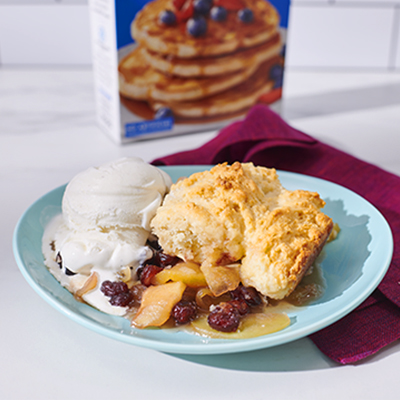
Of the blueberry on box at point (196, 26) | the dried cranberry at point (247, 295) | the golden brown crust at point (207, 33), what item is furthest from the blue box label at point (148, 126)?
the dried cranberry at point (247, 295)

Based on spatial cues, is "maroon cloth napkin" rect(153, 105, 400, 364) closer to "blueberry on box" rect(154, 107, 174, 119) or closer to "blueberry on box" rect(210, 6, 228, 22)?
"blueberry on box" rect(154, 107, 174, 119)

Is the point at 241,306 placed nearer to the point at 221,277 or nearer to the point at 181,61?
the point at 221,277

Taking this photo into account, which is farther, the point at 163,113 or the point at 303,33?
the point at 303,33

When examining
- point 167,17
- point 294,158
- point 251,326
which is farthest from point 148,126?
point 251,326

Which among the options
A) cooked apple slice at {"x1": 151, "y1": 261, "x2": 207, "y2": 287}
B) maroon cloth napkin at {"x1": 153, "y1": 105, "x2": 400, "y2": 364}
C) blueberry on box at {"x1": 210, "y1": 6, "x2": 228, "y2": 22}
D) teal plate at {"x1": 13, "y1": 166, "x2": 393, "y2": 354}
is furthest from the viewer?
blueberry on box at {"x1": 210, "y1": 6, "x2": 228, "y2": 22}

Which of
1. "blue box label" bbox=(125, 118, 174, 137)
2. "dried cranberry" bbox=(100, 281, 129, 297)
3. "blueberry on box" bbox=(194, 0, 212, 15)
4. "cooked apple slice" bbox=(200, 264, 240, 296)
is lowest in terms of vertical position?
"blue box label" bbox=(125, 118, 174, 137)

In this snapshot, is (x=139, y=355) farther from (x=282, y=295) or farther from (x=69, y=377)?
(x=282, y=295)

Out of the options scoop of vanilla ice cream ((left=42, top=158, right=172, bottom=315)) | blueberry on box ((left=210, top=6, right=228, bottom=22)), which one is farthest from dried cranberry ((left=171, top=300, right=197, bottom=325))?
blueberry on box ((left=210, top=6, right=228, bottom=22))

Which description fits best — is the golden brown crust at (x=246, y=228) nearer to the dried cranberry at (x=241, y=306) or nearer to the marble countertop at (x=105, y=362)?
the dried cranberry at (x=241, y=306)
